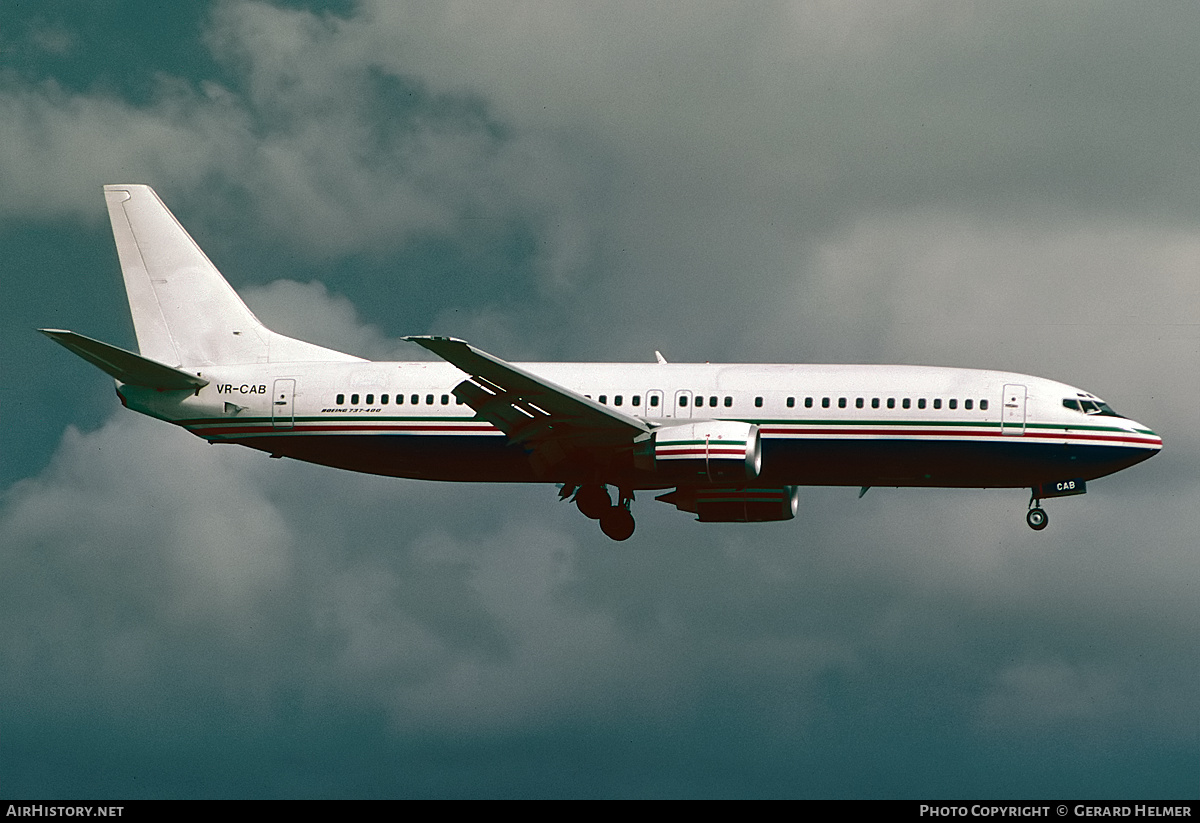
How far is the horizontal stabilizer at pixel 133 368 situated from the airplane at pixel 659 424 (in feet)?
0.22

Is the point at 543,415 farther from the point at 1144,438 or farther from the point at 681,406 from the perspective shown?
the point at 1144,438

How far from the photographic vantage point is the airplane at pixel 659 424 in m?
55.0

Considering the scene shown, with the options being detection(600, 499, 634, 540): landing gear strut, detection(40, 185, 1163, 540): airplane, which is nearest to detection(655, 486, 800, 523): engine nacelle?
detection(40, 185, 1163, 540): airplane

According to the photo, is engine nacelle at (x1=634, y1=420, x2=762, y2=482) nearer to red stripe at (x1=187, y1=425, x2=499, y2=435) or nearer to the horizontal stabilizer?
red stripe at (x1=187, y1=425, x2=499, y2=435)

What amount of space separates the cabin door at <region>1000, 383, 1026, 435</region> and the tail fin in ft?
74.5

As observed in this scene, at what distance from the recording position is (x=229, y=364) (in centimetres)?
6309

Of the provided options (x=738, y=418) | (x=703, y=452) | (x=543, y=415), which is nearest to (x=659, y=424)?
(x=738, y=418)

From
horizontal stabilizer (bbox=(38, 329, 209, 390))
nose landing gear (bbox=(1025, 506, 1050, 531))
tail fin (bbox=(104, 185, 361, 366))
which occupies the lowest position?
nose landing gear (bbox=(1025, 506, 1050, 531))

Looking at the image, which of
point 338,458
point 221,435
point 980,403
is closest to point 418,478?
point 338,458

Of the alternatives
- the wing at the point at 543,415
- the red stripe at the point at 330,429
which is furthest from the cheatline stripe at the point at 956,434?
the red stripe at the point at 330,429

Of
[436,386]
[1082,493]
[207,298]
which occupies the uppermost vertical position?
[207,298]

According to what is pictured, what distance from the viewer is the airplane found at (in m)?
55.0
